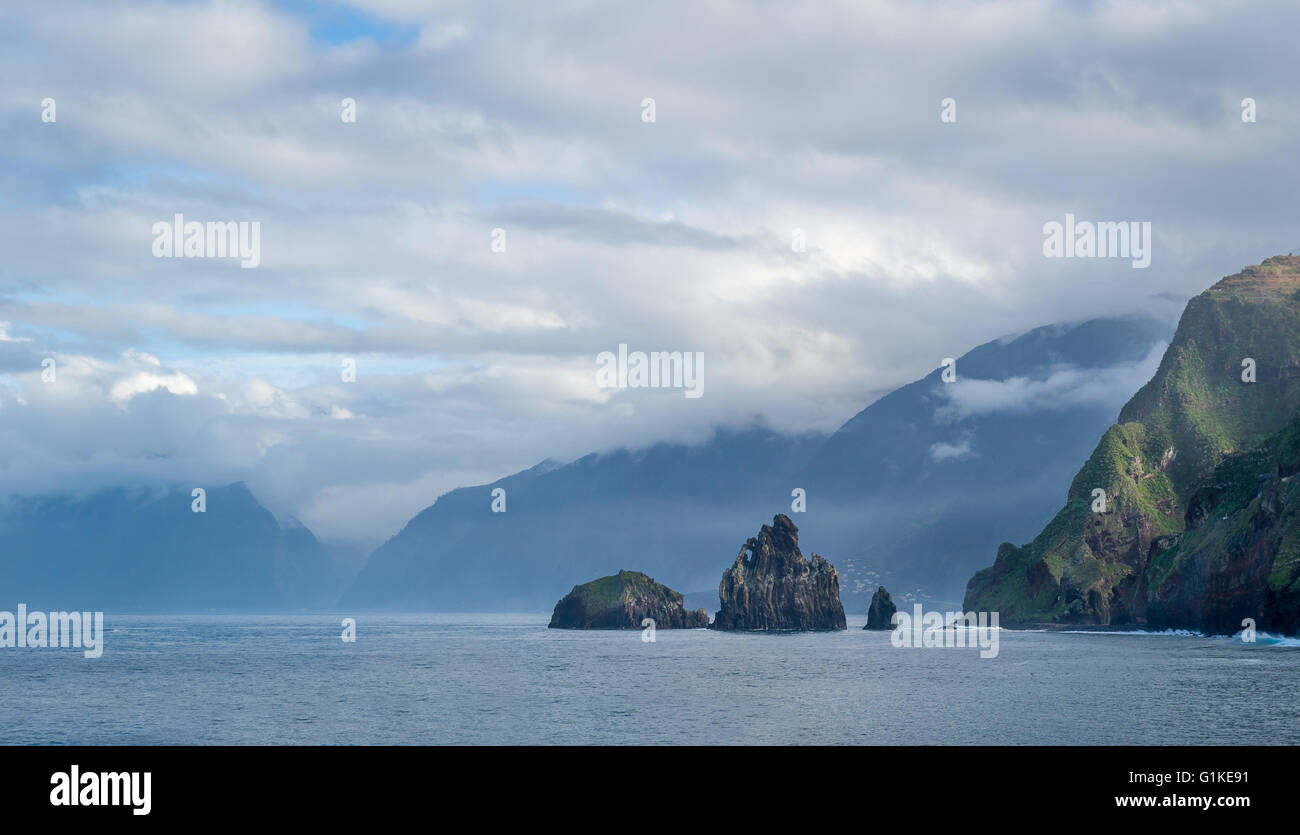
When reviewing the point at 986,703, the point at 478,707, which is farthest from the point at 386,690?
the point at 986,703

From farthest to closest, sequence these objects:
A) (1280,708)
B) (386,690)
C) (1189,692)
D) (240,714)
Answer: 1. (386,690)
2. (1189,692)
3. (240,714)
4. (1280,708)

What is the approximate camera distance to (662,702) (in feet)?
359

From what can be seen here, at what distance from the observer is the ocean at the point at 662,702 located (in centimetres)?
8475

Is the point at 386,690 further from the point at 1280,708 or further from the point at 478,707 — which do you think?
the point at 1280,708

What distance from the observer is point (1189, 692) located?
11188cm

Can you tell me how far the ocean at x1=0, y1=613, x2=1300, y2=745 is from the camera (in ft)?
278

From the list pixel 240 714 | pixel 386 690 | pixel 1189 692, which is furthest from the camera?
pixel 386 690
